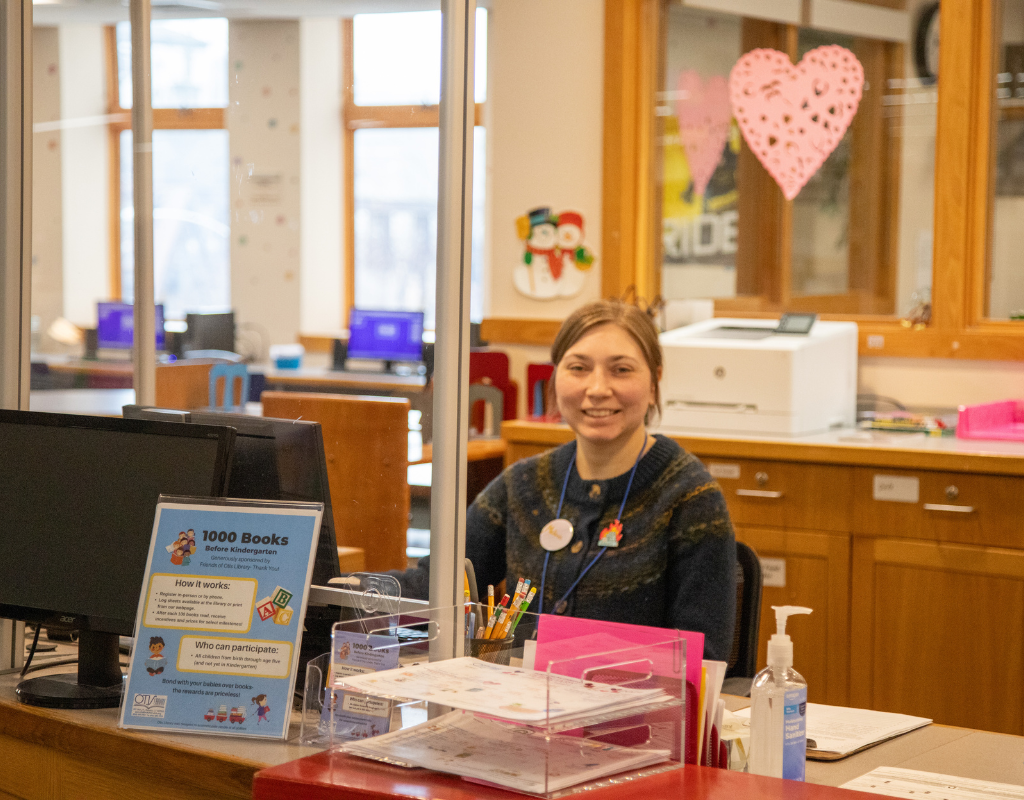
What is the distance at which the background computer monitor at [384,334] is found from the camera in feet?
23.5

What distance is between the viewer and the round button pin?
2.08 meters

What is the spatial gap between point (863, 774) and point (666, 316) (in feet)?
8.51

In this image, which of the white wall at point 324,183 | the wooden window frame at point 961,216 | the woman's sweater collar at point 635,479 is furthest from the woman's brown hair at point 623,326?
the white wall at point 324,183

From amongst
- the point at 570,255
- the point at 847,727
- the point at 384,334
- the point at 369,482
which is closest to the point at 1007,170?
the point at 570,255

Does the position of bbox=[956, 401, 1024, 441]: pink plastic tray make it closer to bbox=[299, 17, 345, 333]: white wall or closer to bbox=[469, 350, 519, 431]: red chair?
bbox=[469, 350, 519, 431]: red chair

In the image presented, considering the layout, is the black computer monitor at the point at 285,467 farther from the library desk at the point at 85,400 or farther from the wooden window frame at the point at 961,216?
the wooden window frame at the point at 961,216

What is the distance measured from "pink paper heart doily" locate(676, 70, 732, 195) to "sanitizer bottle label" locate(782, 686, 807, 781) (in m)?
3.20

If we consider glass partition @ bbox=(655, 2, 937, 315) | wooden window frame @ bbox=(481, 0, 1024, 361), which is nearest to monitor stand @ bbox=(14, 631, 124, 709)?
wooden window frame @ bbox=(481, 0, 1024, 361)

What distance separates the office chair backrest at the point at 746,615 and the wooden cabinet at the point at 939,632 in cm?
124

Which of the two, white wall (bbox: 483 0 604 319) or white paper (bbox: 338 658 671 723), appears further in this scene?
white wall (bbox: 483 0 604 319)

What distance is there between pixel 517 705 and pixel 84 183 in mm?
5444

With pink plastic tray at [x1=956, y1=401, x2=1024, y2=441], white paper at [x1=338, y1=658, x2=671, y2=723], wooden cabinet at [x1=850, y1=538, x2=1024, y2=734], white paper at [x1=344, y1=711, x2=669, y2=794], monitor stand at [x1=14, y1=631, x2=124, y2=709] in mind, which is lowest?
wooden cabinet at [x1=850, y1=538, x2=1024, y2=734]

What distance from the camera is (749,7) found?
13.7 feet

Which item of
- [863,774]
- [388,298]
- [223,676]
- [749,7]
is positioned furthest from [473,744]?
[388,298]
